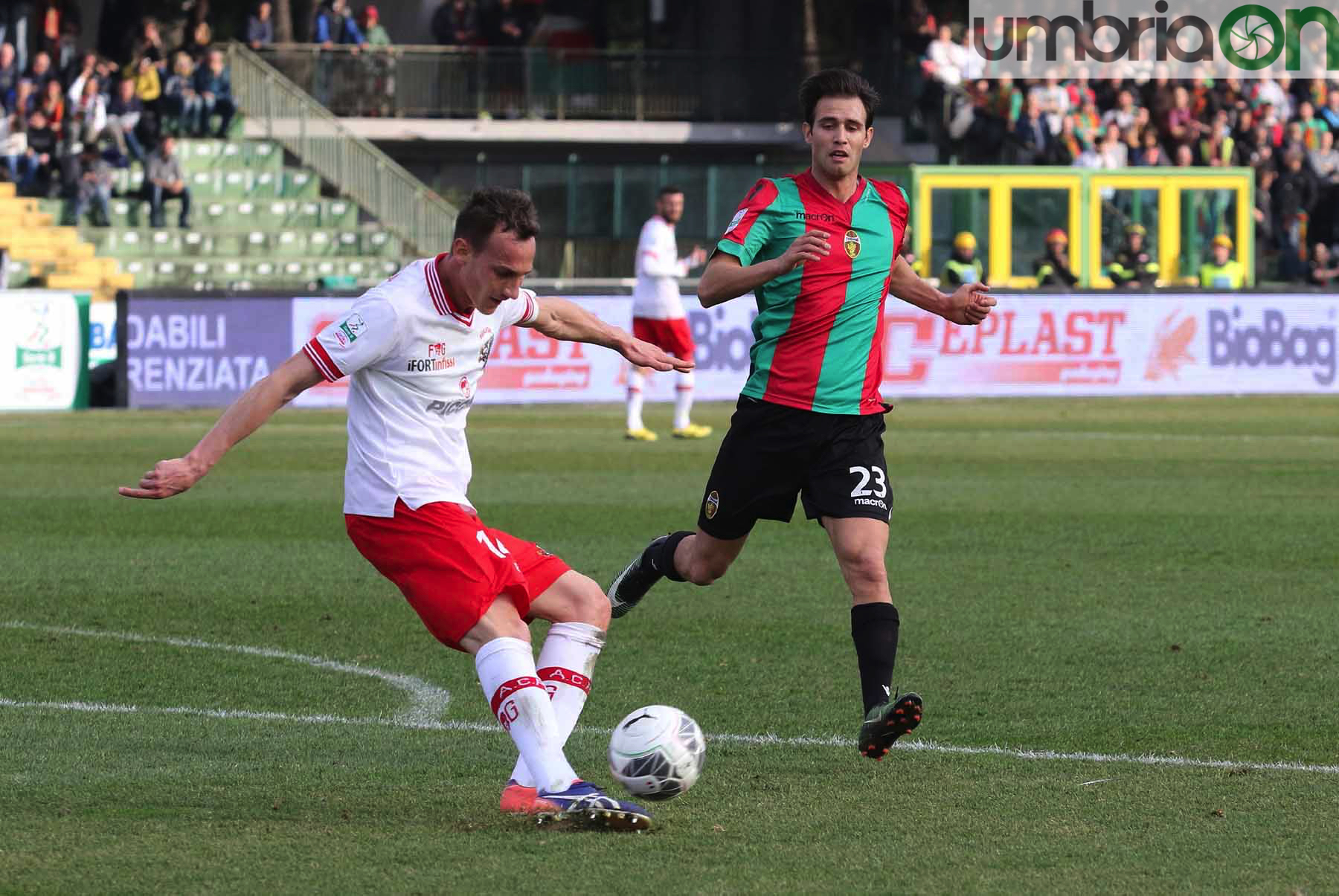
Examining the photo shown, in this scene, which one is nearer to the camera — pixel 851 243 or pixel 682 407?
pixel 851 243

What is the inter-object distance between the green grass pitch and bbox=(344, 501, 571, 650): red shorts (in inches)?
21.0

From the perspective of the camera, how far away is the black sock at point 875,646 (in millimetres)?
6293

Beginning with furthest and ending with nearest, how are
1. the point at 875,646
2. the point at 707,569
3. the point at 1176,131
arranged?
the point at 1176,131 < the point at 707,569 < the point at 875,646

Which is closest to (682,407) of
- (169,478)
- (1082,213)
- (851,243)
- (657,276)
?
(657,276)

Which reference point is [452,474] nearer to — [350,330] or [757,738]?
[350,330]

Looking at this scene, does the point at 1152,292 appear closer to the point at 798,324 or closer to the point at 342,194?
the point at 342,194

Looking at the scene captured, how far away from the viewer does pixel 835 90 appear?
6.64 meters

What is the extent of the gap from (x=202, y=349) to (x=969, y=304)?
1718 centimetres

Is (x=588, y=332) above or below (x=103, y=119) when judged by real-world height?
below

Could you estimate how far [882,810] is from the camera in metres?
5.58

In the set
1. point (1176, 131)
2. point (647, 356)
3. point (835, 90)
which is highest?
point (1176, 131)

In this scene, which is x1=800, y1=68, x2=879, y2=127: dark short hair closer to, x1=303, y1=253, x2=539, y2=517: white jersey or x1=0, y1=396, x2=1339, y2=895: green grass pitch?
x1=303, y1=253, x2=539, y2=517: white jersey

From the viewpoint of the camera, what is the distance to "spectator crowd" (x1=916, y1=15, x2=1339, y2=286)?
32.6 m

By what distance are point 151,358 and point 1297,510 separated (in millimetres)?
13527
